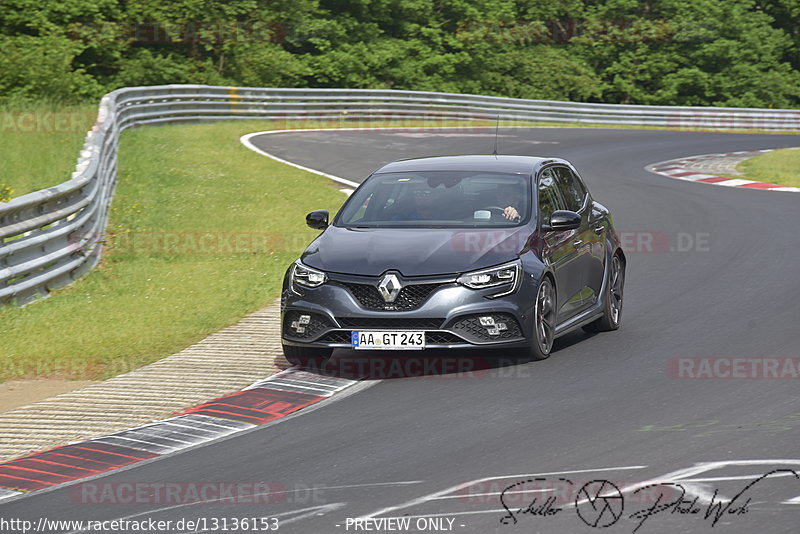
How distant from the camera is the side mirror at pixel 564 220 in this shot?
980 cm

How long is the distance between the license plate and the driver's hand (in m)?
1.58

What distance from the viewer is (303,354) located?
9.59 meters

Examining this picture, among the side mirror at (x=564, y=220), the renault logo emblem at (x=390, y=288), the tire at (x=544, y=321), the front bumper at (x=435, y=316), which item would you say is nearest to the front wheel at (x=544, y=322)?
the tire at (x=544, y=321)

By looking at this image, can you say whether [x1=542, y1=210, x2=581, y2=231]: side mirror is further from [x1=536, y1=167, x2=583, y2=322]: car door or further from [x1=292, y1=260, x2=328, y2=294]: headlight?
[x1=292, y1=260, x2=328, y2=294]: headlight

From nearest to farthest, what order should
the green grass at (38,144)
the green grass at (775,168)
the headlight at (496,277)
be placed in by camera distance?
1. the headlight at (496,277)
2. the green grass at (38,144)
3. the green grass at (775,168)

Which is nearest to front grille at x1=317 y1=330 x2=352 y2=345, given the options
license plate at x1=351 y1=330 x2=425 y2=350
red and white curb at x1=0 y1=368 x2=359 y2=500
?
license plate at x1=351 y1=330 x2=425 y2=350

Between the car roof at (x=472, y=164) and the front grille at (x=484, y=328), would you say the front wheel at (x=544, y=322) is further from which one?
the car roof at (x=472, y=164)

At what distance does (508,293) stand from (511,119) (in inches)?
1255

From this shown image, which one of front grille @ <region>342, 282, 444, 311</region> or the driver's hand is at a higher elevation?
the driver's hand

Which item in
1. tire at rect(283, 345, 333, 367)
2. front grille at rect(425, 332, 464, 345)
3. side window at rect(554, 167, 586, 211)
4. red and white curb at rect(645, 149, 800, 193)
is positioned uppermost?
side window at rect(554, 167, 586, 211)
